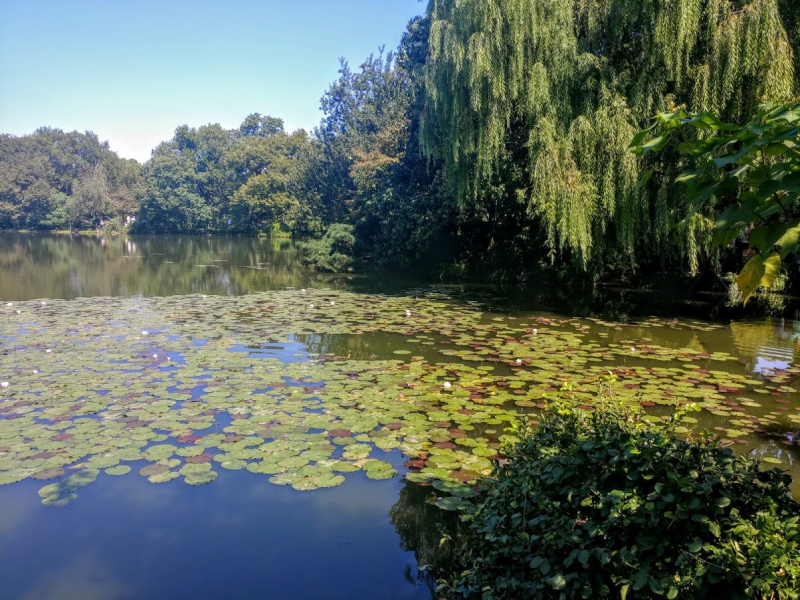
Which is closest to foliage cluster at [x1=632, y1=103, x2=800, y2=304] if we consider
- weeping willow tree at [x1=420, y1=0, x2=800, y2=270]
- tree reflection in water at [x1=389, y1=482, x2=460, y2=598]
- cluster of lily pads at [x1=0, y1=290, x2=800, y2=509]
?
cluster of lily pads at [x1=0, y1=290, x2=800, y2=509]

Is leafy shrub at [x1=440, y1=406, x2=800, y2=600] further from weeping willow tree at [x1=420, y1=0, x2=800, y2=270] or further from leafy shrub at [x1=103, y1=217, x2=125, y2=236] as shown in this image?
leafy shrub at [x1=103, y1=217, x2=125, y2=236]

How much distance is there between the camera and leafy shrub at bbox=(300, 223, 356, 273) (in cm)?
1953

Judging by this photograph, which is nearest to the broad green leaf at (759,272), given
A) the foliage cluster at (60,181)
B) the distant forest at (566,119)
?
the distant forest at (566,119)

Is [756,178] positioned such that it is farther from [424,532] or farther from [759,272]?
[424,532]

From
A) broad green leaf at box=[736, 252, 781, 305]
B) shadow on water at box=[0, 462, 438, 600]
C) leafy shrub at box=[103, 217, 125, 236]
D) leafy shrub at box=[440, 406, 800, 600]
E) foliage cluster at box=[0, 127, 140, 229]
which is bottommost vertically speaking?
shadow on water at box=[0, 462, 438, 600]

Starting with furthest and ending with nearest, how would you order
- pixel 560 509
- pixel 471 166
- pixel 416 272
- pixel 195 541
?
pixel 416 272, pixel 471 166, pixel 195 541, pixel 560 509

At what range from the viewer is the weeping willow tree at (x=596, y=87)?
26.4 ft

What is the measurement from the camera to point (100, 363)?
6383mm

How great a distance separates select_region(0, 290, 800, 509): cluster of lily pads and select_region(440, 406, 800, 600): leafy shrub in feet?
2.67

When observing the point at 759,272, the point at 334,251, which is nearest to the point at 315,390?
the point at 759,272

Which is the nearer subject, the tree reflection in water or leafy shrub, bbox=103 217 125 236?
the tree reflection in water

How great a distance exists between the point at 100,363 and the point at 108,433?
7.62 ft

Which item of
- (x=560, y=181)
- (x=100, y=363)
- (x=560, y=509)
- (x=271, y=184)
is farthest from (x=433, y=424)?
(x=271, y=184)

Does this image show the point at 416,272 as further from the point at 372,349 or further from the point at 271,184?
the point at 271,184
